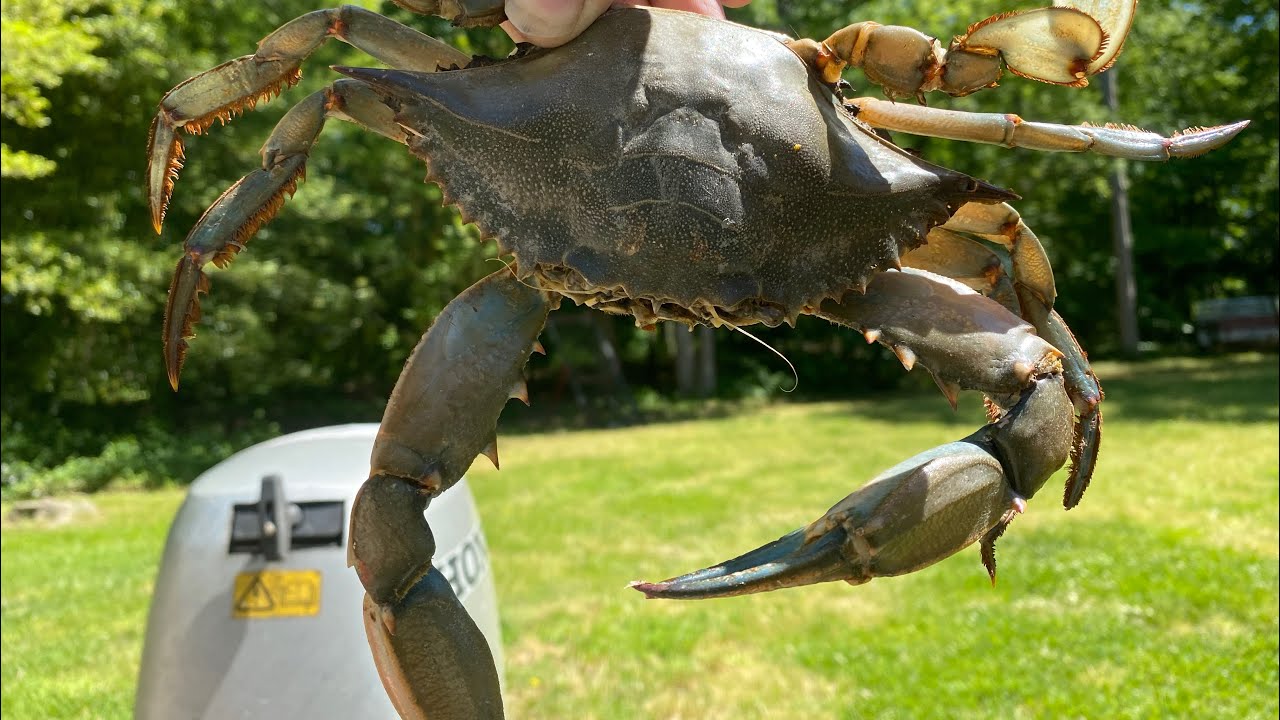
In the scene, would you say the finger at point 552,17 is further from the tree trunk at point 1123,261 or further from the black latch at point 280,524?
the tree trunk at point 1123,261

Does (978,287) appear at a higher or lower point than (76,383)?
higher

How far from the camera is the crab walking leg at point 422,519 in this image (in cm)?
178

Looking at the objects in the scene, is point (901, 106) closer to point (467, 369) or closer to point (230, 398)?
point (467, 369)

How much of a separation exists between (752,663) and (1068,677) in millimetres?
1688

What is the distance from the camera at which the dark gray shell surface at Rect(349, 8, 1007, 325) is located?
1759 mm

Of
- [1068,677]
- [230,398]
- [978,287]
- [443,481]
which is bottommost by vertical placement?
[230,398]

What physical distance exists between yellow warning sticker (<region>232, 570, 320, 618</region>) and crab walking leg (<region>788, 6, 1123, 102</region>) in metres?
2.20

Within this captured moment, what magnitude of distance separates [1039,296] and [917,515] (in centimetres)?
82

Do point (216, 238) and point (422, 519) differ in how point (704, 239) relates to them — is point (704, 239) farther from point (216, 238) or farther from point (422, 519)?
point (216, 238)

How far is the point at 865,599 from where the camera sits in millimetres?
6672

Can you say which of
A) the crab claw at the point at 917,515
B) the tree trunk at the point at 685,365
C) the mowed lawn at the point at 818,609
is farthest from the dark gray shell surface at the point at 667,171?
the tree trunk at the point at 685,365

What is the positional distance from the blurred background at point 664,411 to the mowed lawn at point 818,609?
32 mm

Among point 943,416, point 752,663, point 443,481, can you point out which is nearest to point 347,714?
point 443,481

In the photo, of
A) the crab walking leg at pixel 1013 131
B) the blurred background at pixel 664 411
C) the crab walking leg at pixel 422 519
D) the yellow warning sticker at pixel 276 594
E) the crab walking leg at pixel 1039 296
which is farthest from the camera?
the blurred background at pixel 664 411
